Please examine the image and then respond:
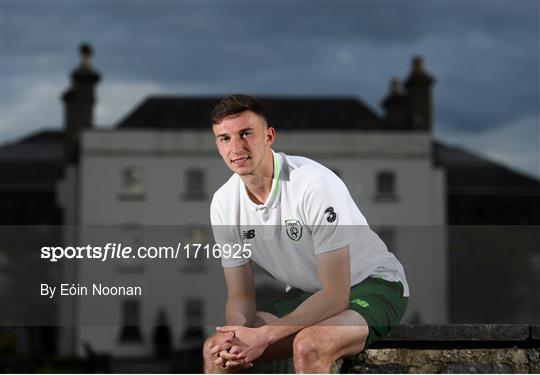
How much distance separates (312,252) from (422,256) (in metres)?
1.16

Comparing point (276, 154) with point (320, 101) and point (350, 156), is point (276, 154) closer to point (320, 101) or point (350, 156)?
point (350, 156)

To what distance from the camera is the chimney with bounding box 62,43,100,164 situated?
1770 inches

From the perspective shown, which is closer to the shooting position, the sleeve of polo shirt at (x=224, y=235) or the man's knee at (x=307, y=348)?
the man's knee at (x=307, y=348)

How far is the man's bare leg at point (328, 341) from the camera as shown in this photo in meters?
5.57

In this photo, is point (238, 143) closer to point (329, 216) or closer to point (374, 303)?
point (329, 216)

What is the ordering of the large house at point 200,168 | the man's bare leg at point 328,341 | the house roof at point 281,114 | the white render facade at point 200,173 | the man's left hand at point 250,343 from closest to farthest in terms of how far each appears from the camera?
the man's bare leg at point 328,341
the man's left hand at point 250,343
the white render facade at point 200,173
the large house at point 200,168
the house roof at point 281,114

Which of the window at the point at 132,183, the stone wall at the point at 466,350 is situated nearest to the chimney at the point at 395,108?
the window at the point at 132,183

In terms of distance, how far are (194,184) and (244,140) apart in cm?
3819

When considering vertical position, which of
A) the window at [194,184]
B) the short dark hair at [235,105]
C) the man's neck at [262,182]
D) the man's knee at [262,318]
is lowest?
the man's knee at [262,318]

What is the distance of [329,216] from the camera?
582cm

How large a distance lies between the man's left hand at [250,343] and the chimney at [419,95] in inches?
1671

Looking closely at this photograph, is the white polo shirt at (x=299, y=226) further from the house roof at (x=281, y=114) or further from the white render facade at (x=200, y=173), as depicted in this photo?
the house roof at (x=281, y=114)

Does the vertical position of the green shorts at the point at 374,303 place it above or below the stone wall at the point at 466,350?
above

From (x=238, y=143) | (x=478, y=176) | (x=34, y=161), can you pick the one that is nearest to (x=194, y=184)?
(x=34, y=161)
